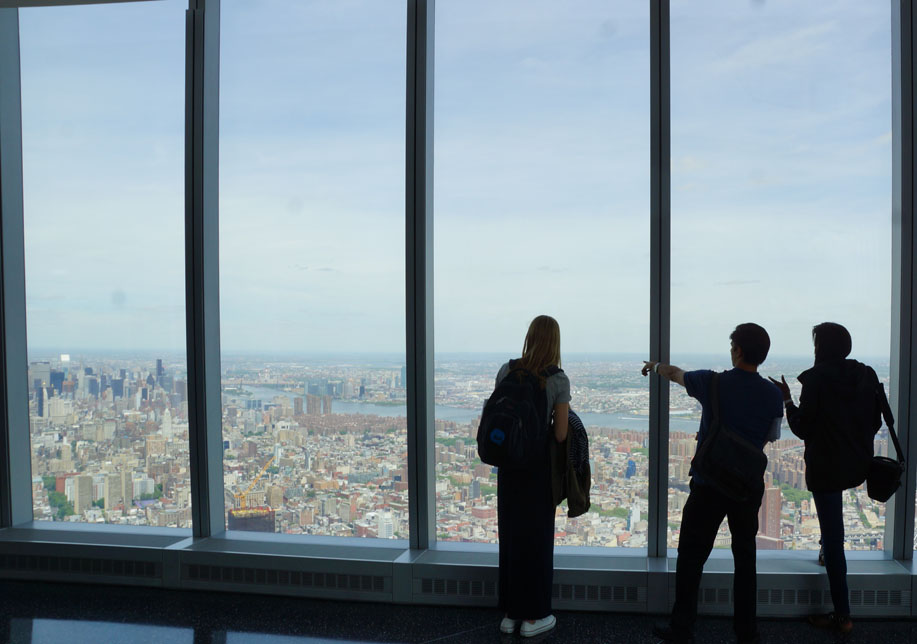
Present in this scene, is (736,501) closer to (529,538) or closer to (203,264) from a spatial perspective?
(529,538)

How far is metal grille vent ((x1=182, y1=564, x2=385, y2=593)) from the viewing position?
3398 mm

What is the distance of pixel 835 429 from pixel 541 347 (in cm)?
144

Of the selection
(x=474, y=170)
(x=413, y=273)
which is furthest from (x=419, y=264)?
(x=474, y=170)

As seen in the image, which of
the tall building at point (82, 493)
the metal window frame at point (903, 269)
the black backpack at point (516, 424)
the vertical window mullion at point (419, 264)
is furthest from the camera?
the tall building at point (82, 493)

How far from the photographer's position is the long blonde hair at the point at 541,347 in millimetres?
2867

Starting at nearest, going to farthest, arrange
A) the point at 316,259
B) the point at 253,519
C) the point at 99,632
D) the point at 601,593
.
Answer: the point at 99,632
the point at 601,593
the point at 316,259
the point at 253,519

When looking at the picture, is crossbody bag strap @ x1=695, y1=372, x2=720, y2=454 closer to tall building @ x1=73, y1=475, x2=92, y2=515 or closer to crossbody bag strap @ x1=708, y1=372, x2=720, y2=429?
crossbody bag strap @ x1=708, y1=372, x2=720, y2=429

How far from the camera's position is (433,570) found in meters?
3.33

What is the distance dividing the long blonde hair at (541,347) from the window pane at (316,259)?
969mm

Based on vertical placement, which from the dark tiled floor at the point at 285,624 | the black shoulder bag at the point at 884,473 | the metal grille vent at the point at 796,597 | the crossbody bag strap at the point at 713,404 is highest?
the crossbody bag strap at the point at 713,404

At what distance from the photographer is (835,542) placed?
9.64 ft

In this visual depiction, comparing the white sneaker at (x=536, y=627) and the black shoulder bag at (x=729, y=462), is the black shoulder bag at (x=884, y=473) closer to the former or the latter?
the black shoulder bag at (x=729, y=462)

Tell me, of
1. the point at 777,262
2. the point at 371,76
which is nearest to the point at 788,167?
the point at 777,262

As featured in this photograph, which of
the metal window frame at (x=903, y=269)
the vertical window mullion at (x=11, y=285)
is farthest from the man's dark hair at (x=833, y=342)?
the vertical window mullion at (x=11, y=285)
